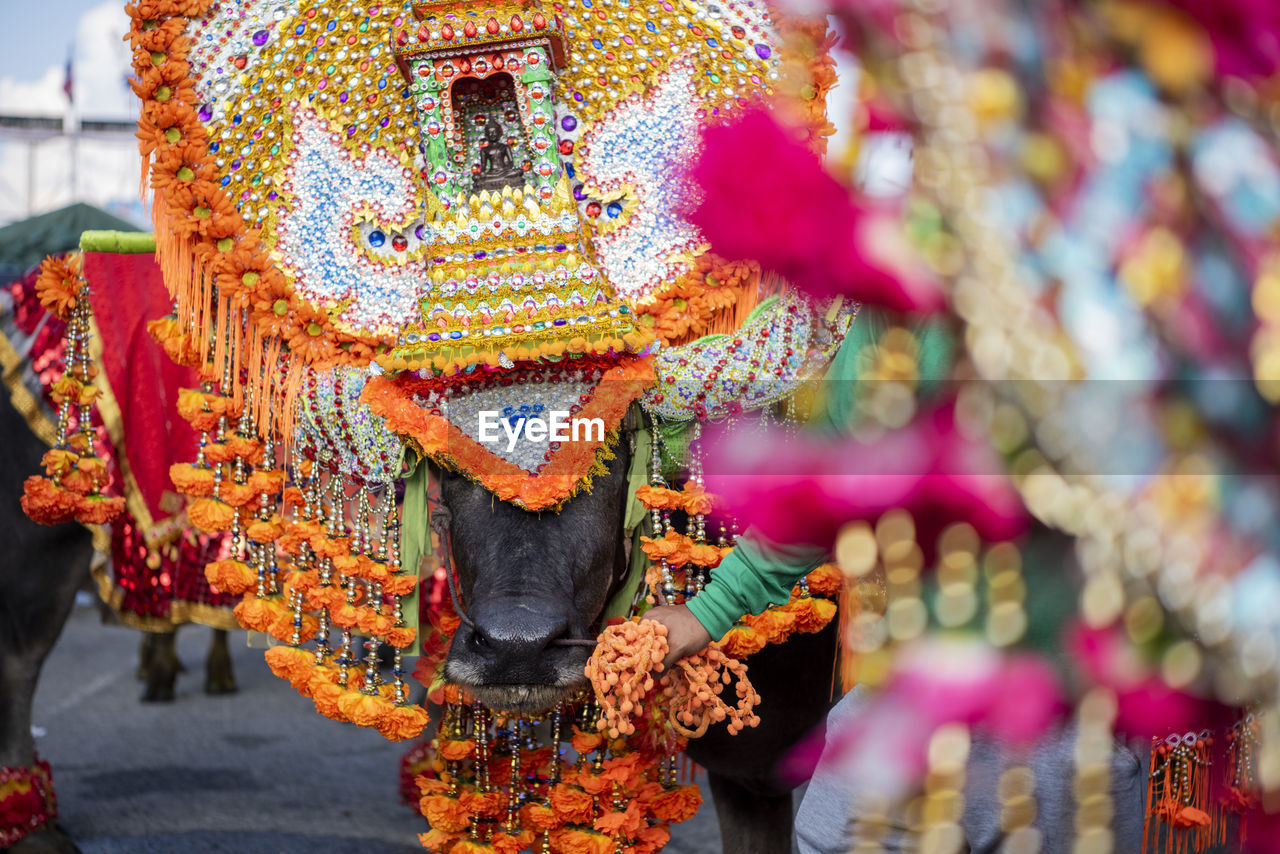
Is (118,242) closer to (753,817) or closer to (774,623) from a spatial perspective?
(774,623)

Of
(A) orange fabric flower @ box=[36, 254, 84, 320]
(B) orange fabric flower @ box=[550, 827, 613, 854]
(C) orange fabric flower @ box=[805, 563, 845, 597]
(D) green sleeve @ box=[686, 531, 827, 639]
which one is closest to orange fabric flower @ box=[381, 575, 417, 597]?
(B) orange fabric flower @ box=[550, 827, 613, 854]

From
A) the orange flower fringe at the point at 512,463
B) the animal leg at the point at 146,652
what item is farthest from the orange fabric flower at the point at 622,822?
the animal leg at the point at 146,652

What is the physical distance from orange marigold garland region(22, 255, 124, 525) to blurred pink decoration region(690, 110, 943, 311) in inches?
111

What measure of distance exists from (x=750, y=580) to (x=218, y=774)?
3.69 m

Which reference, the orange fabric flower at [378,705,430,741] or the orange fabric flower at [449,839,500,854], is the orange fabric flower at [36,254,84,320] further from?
the orange fabric flower at [449,839,500,854]

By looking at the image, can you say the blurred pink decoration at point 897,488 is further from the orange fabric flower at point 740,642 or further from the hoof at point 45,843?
the hoof at point 45,843

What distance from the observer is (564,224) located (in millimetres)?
2516

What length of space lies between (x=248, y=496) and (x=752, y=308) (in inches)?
46.8

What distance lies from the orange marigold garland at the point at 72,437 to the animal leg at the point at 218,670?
268 cm

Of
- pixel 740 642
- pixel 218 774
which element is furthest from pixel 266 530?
pixel 218 774

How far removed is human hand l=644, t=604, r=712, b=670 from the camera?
1.74 m

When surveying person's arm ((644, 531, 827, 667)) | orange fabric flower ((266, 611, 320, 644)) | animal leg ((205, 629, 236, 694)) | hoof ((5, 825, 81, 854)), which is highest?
person's arm ((644, 531, 827, 667))

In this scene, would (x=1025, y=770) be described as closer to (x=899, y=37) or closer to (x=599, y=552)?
(x=899, y=37)

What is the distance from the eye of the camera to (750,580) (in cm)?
168
